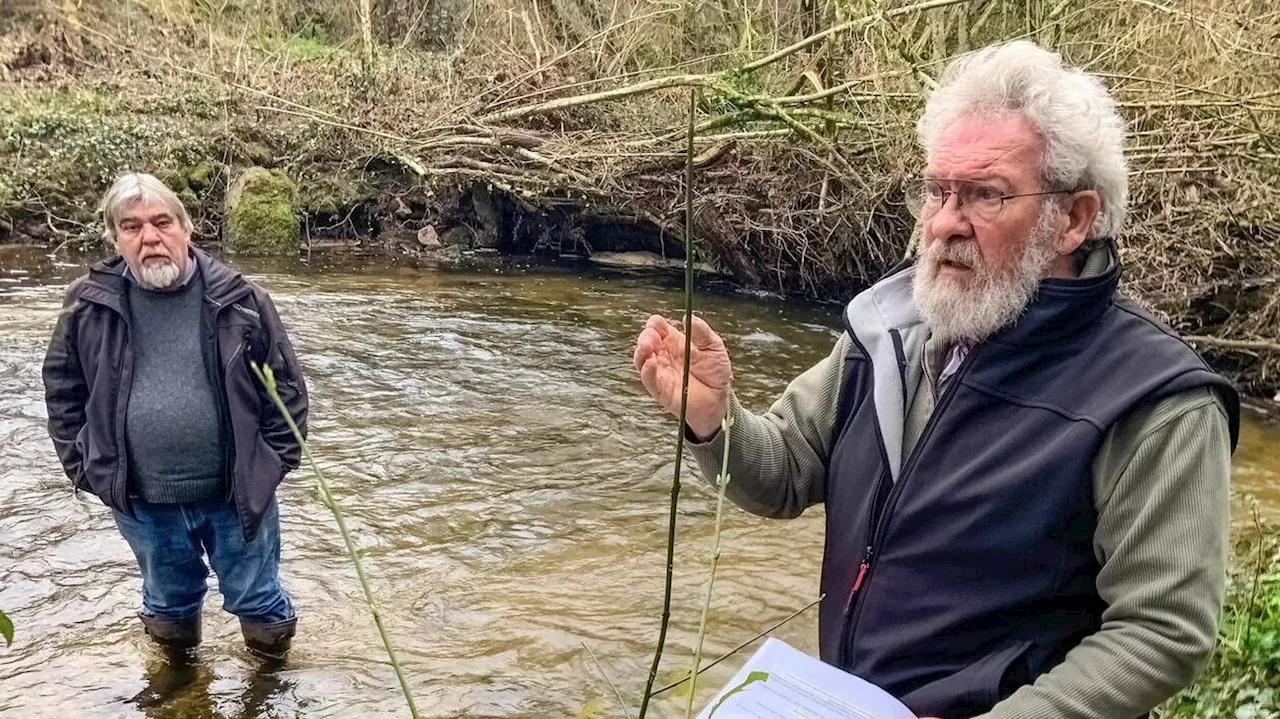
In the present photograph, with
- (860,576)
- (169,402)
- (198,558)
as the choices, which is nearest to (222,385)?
(169,402)

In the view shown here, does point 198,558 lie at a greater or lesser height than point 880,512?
lesser

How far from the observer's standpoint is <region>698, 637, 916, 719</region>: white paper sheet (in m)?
1.74

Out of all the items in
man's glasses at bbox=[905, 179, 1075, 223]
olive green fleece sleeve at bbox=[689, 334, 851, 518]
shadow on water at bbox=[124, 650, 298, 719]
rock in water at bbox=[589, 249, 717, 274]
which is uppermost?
man's glasses at bbox=[905, 179, 1075, 223]

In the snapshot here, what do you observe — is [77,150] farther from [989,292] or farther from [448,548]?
[989,292]

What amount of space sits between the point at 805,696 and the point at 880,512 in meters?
0.40

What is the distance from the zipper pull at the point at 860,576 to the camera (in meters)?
1.98

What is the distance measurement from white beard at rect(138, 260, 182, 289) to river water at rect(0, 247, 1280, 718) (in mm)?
1773

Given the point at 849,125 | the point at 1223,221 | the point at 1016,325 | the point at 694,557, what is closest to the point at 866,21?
the point at 849,125

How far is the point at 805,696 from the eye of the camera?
1.77 metres

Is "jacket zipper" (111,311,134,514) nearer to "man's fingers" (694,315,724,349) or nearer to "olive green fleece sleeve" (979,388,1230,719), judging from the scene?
"man's fingers" (694,315,724,349)

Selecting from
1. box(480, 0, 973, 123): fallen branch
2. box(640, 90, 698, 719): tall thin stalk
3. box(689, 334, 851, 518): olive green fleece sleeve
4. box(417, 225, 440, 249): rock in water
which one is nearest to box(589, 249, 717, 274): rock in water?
box(417, 225, 440, 249): rock in water

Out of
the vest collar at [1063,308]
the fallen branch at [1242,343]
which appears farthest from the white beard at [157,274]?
the fallen branch at [1242,343]

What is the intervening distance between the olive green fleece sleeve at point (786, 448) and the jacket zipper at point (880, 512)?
0.27 metres

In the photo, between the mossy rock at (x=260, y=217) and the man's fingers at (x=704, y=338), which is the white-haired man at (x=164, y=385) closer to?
the man's fingers at (x=704, y=338)
